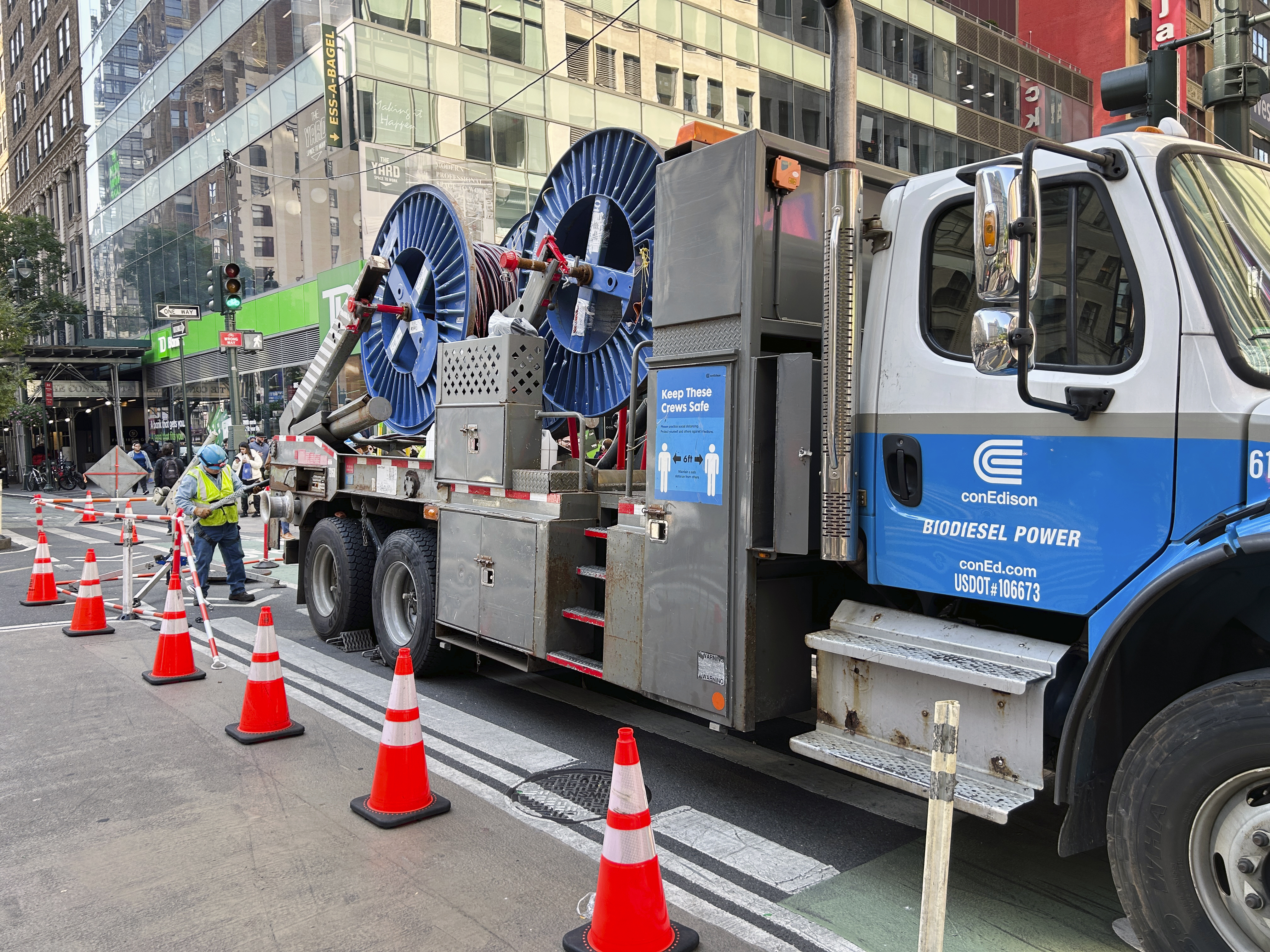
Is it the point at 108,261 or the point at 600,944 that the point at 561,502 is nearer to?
the point at 600,944

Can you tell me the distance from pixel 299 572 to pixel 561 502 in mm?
4269

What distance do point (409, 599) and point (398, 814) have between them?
2.92 m

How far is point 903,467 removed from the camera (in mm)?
3787

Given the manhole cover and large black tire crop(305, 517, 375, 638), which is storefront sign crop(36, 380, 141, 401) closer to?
large black tire crop(305, 517, 375, 638)

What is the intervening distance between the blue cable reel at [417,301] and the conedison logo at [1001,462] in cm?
457

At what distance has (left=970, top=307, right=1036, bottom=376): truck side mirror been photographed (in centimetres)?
300

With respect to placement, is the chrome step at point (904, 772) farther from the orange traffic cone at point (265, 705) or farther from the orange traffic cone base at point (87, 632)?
the orange traffic cone base at point (87, 632)

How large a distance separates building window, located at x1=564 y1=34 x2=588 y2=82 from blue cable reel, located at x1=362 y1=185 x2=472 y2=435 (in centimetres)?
1936

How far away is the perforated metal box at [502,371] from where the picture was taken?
5.93 metres

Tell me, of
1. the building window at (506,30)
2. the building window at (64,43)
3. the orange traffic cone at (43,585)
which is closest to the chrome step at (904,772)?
the orange traffic cone at (43,585)

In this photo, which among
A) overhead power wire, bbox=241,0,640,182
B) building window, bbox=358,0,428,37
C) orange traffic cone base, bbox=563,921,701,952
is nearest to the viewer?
orange traffic cone base, bbox=563,921,701,952

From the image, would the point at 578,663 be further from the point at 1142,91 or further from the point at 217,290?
the point at 217,290

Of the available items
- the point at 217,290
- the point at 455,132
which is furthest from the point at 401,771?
the point at 455,132

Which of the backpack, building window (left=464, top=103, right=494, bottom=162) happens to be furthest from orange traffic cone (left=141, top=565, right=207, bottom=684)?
building window (left=464, top=103, right=494, bottom=162)
